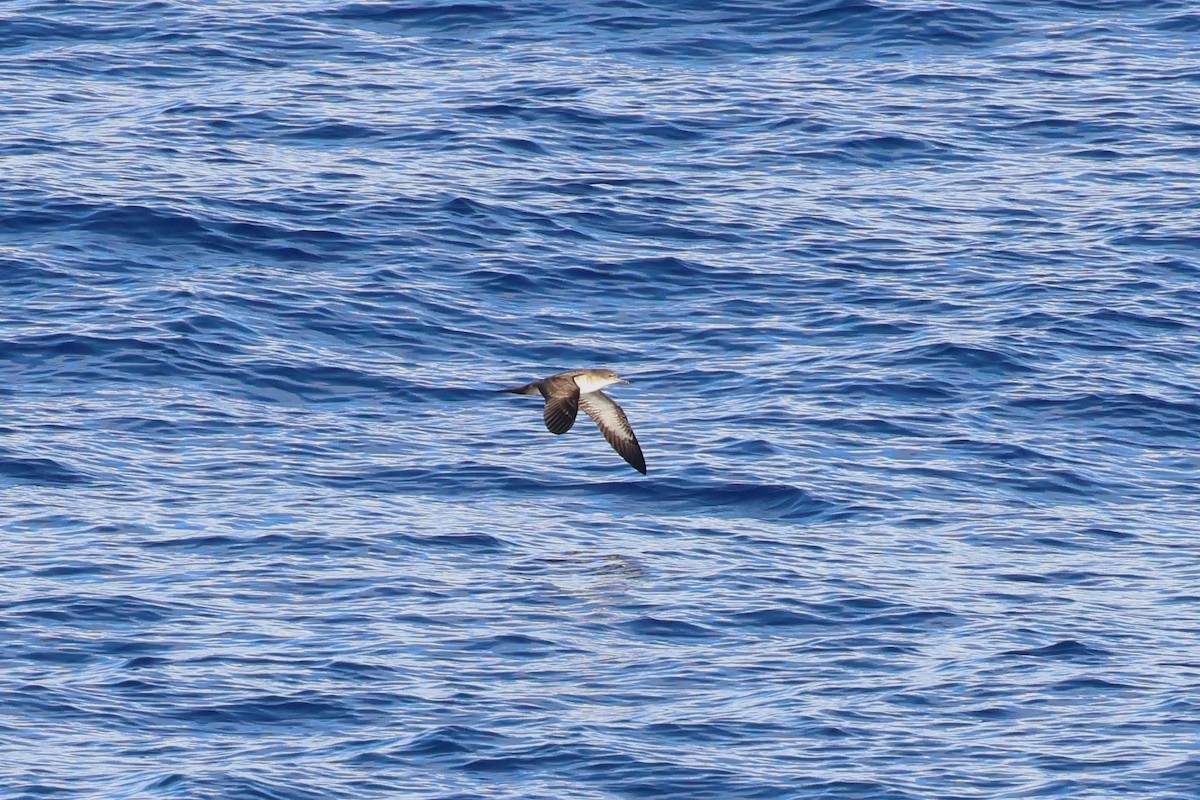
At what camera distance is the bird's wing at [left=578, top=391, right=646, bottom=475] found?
19688mm

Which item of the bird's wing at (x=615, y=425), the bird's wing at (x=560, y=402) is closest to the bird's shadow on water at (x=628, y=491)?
the bird's wing at (x=615, y=425)

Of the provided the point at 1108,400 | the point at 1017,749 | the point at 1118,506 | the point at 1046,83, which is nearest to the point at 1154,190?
the point at 1046,83

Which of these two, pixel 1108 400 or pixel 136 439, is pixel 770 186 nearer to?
pixel 1108 400

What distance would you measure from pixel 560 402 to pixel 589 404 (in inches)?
53.2

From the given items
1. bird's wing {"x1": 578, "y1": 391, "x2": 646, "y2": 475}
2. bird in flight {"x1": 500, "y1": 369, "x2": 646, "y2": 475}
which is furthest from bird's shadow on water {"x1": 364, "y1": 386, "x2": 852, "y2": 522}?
bird in flight {"x1": 500, "y1": 369, "x2": 646, "y2": 475}

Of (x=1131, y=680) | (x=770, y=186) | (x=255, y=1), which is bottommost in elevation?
(x=1131, y=680)

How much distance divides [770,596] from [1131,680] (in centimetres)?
304

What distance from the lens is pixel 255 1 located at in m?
34.9

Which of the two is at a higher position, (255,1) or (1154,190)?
Answer: (255,1)

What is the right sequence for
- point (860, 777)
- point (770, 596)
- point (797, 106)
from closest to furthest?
point (860, 777), point (770, 596), point (797, 106)

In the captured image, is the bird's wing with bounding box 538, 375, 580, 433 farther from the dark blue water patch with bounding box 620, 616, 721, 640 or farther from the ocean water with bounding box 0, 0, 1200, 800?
the dark blue water patch with bounding box 620, 616, 721, 640

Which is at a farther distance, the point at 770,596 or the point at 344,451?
the point at 344,451

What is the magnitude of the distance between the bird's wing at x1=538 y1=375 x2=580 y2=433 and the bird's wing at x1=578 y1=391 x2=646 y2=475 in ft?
1.28

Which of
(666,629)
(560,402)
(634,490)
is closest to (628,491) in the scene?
(634,490)
